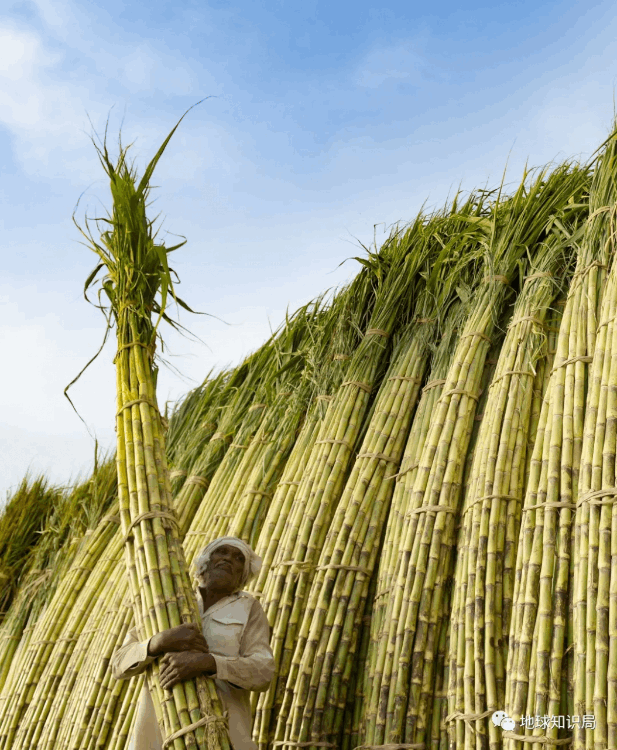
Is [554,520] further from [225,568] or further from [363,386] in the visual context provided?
[363,386]

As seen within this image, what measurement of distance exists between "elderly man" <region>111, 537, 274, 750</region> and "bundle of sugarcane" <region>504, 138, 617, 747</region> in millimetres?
777

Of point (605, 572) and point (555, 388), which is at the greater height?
point (555, 388)

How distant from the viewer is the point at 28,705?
445cm

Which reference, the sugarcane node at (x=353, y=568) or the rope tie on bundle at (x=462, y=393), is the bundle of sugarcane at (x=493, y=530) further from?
the sugarcane node at (x=353, y=568)

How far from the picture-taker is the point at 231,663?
243cm

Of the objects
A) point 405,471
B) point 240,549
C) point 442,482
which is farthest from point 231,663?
point 405,471

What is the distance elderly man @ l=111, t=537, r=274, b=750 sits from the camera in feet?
7.79

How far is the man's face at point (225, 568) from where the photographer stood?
2.69 meters

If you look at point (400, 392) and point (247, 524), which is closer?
point (400, 392)

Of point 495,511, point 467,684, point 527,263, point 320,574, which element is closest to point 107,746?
point 320,574

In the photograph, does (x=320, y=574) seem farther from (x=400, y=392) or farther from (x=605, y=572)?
(x=605, y=572)

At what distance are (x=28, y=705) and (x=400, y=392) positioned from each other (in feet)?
9.02

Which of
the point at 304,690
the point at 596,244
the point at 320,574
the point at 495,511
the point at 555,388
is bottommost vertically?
the point at 304,690

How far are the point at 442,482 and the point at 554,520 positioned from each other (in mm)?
546
